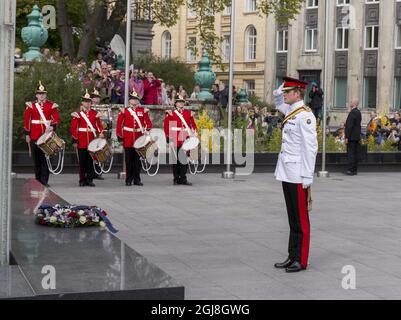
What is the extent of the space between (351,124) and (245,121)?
292 centimetres

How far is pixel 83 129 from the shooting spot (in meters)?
18.2

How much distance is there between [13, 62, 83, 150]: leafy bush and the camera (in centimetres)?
2061

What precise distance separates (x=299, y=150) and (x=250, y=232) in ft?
10.3

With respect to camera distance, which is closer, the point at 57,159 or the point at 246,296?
the point at 246,296

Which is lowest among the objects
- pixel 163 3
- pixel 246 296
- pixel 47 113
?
pixel 246 296

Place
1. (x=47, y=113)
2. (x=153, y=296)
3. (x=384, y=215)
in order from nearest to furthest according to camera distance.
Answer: (x=153, y=296) → (x=384, y=215) → (x=47, y=113)

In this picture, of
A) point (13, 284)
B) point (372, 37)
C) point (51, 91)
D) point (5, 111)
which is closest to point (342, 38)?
point (372, 37)

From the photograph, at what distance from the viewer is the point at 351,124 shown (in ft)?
75.7

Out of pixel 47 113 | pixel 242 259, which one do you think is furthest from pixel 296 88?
pixel 47 113

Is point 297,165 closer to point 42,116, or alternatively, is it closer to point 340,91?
Answer: point 42,116

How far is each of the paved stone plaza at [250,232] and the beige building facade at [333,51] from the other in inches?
1291

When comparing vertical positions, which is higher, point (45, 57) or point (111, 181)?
point (45, 57)

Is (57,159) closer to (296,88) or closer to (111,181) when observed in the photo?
(111,181)

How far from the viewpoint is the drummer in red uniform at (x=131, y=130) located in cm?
1866
